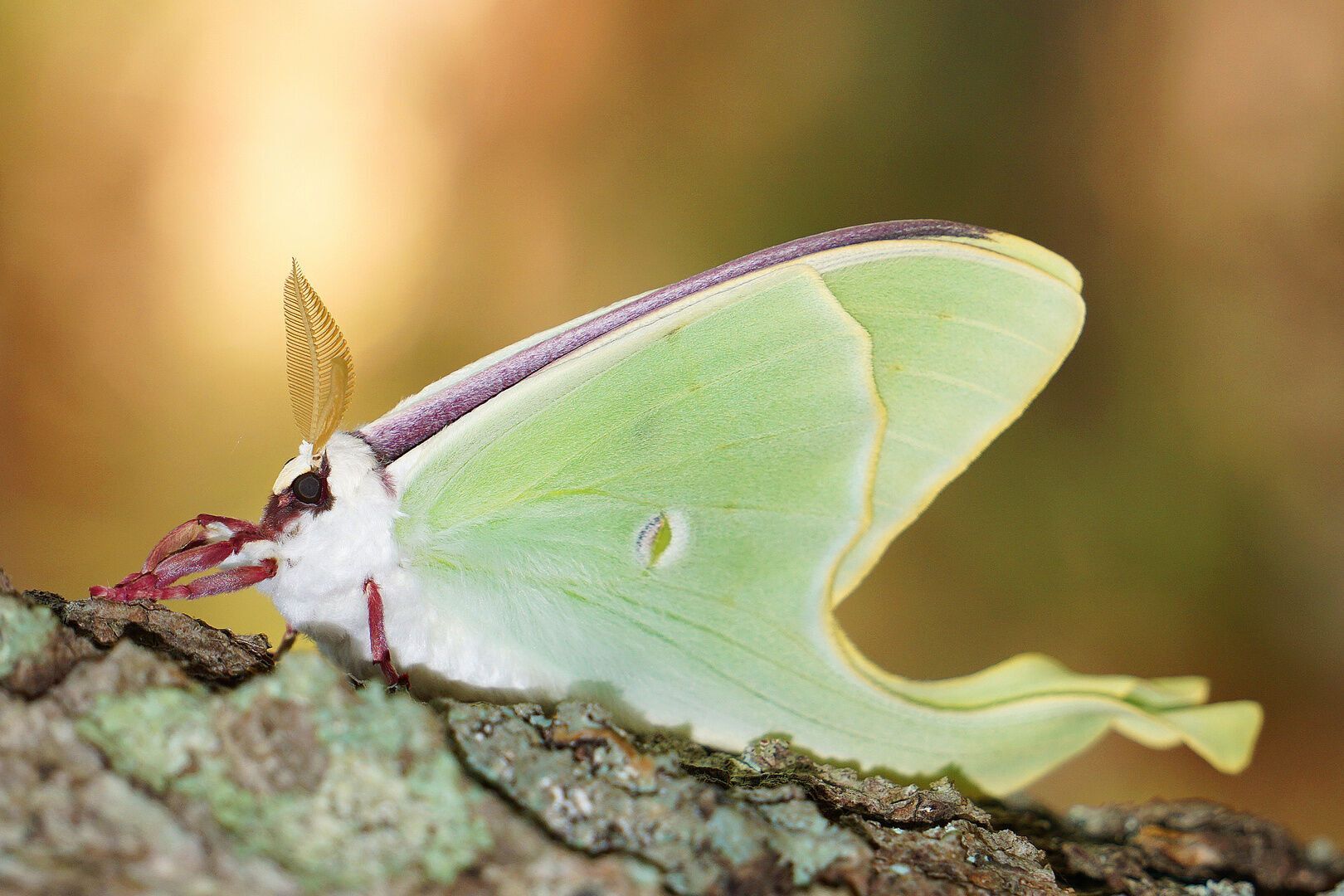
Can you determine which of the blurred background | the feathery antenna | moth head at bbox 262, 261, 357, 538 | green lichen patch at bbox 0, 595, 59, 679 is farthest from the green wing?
the blurred background

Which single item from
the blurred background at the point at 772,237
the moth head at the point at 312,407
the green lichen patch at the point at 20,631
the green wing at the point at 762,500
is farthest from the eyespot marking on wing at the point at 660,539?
the blurred background at the point at 772,237

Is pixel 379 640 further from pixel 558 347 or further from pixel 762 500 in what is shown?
pixel 762 500

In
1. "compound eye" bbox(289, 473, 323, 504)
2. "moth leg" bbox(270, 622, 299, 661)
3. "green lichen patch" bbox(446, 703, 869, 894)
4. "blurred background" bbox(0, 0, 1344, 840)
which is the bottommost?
"green lichen patch" bbox(446, 703, 869, 894)

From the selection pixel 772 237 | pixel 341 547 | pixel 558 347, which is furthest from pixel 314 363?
pixel 772 237

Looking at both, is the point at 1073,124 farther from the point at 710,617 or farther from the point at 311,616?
the point at 311,616

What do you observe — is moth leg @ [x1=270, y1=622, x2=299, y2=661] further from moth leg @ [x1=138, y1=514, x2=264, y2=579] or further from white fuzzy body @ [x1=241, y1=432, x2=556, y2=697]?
moth leg @ [x1=138, y1=514, x2=264, y2=579]

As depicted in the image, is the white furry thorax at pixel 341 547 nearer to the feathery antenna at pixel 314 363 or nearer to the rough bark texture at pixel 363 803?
the feathery antenna at pixel 314 363

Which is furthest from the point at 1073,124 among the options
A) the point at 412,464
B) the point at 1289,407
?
the point at 412,464
